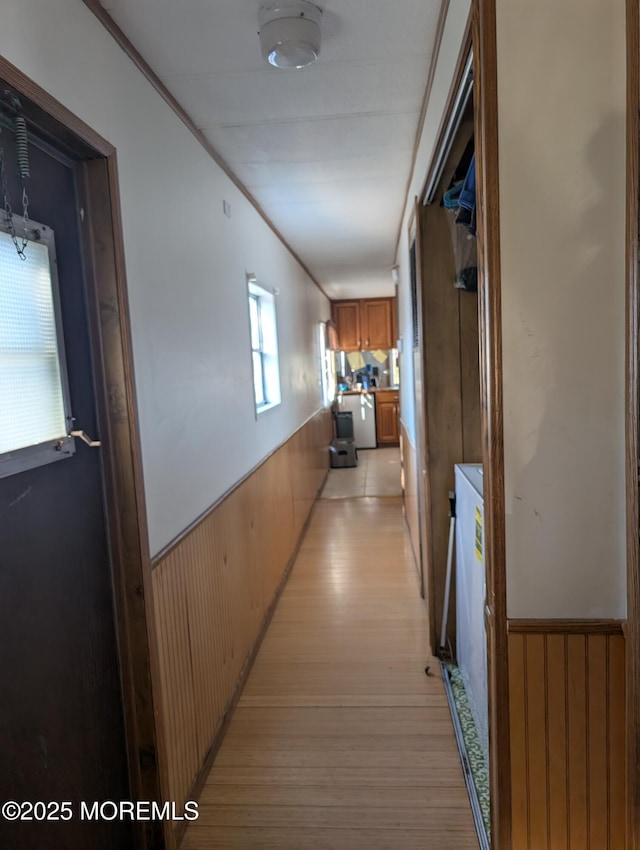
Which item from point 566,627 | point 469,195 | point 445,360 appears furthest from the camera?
point 445,360

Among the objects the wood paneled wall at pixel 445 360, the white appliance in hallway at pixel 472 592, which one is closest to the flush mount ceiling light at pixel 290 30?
the wood paneled wall at pixel 445 360

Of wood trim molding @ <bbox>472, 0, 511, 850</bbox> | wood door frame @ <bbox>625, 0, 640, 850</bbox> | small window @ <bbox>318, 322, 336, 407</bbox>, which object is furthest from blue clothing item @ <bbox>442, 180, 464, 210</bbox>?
small window @ <bbox>318, 322, 336, 407</bbox>

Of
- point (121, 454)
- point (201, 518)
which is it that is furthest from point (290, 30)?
point (201, 518)

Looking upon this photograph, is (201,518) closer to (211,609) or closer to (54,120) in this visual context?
(211,609)

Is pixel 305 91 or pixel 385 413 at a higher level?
pixel 305 91

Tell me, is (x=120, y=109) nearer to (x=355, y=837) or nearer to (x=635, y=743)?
(x=635, y=743)

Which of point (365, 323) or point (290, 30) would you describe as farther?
point (365, 323)

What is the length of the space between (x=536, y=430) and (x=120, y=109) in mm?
1409

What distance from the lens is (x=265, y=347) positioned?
3.72m

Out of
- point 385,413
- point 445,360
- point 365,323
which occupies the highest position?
point 365,323

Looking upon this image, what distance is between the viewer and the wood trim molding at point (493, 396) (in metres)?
1.11

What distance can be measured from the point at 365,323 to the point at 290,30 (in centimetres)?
719

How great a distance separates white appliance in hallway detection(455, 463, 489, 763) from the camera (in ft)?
6.16

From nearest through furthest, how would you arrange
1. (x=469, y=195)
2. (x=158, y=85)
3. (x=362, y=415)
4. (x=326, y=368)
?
1. (x=469, y=195)
2. (x=158, y=85)
3. (x=326, y=368)
4. (x=362, y=415)
